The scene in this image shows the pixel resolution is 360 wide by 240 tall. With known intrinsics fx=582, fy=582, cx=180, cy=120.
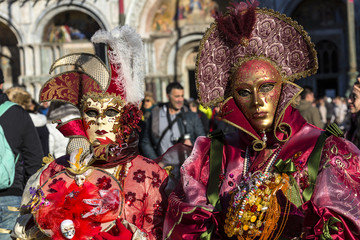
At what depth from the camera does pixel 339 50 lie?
18.0 meters

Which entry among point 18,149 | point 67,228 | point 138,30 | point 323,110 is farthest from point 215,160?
point 138,30

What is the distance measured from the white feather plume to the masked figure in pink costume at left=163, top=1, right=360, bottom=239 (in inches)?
17.6

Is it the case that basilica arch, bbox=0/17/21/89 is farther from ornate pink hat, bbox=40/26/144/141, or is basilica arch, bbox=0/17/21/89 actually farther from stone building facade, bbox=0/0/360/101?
ornate pink hat, bbox=40/26/144/141

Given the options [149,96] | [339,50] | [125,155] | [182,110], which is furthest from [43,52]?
[125,155]

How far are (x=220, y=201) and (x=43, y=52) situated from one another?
17.6 m

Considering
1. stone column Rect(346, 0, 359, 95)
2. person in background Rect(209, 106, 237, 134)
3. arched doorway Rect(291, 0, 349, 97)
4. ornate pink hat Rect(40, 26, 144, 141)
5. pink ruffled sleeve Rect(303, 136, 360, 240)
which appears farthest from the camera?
arched doorway Rect(291, 0, 349, 97)

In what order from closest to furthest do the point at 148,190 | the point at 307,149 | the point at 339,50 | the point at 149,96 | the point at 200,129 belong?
1. the point at 307,149
2. the point at 148,190
3. the point at 200,129
4. the point at 149,96
5. the point at 339,50

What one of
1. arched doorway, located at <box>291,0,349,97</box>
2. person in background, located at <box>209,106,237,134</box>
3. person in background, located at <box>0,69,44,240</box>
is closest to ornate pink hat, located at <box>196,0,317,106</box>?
person in background, located at <box>0,69,44,240</box>

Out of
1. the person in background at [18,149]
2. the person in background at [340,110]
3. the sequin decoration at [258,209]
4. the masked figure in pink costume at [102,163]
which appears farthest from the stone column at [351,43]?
the sequin decoration at [258,209]

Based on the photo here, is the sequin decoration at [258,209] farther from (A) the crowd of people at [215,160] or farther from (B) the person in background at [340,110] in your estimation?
(B) the person in background at [340,110]

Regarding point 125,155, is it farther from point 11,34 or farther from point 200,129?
point 11,34

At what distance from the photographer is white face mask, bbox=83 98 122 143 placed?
3309 mm

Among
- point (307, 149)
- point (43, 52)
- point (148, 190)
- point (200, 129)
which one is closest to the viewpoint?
point (307, 149)

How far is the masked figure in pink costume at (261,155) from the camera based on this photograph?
8.59 feet
